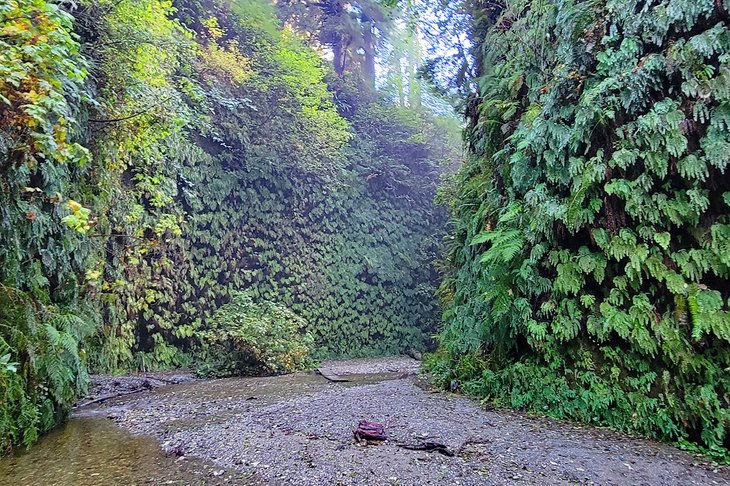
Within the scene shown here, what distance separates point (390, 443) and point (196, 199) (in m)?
7.63

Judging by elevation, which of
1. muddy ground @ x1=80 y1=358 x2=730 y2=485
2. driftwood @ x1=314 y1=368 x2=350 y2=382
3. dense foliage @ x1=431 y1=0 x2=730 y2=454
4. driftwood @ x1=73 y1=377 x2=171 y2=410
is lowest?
driftwood @ x1=314 y1=368 x2=350 y2=382

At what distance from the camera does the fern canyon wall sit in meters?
3.83

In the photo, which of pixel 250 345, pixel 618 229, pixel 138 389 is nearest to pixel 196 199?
pixel 250 345

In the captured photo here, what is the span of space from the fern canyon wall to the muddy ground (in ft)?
4.34

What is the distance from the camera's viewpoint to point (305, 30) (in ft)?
49.0

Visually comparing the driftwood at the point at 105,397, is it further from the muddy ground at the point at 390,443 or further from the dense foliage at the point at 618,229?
the dense foliage at the point at 618,229

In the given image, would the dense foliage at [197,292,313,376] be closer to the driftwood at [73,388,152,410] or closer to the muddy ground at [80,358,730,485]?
the driftwood at [73,388,152,410]

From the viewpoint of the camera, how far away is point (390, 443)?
12.3 ft

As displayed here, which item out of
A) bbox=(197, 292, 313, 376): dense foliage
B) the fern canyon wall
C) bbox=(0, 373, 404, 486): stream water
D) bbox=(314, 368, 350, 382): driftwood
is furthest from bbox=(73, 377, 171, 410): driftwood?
bbox=(314, 368, 350, 382): driftwood

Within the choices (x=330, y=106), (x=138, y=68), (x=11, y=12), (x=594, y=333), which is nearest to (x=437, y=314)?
(x=330, y=106)

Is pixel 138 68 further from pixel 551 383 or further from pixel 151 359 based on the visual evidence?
pixel 551 383

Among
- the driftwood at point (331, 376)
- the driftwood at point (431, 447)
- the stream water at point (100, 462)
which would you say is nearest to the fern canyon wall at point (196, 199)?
the stream water at point (100, 462)

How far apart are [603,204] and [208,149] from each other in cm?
871

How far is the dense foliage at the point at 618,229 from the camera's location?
384 cm
